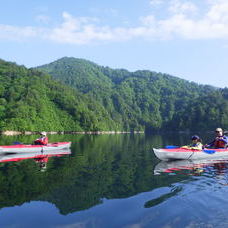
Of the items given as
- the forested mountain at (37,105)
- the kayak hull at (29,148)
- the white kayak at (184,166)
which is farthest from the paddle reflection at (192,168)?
the forested mountain at (37,105)

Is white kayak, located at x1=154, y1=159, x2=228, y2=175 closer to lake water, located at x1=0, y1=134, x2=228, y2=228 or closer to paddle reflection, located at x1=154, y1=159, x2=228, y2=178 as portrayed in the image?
paddle reflection, located at x1=154, y1=159, x2=228, y2=178

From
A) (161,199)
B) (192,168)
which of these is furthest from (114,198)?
(192,168)

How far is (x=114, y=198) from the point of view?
43.7 ft

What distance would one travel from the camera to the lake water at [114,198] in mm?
10422

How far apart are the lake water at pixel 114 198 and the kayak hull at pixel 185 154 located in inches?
162

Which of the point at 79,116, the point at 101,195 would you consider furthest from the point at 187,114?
the point at 101,195

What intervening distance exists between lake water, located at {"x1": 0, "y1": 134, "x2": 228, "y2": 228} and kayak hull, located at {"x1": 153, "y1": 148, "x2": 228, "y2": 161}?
4119 mm

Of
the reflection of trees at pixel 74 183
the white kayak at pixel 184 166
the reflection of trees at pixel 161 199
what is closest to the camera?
the reflection of trees at pixel 161 199

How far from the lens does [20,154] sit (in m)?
31.7

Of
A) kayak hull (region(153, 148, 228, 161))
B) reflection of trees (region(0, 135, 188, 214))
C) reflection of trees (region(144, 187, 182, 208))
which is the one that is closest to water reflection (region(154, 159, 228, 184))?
kayak hull (region(153, 148, 228, 161))

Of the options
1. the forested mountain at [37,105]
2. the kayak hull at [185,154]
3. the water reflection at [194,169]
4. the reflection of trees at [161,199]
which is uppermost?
the forested mountain at [37,105]

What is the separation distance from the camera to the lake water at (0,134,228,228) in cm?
1042

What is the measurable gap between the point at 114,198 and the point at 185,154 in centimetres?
1450

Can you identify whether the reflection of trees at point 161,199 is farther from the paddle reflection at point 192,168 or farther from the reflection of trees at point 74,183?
the paddle reflection at point 192,168
